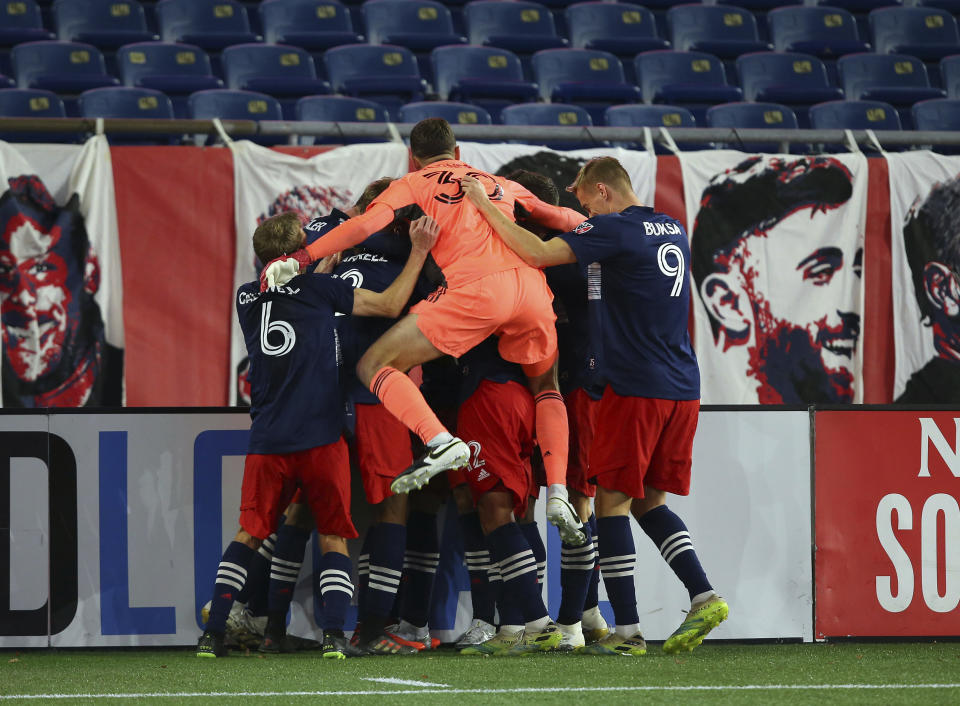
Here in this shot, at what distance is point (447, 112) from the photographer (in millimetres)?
9453

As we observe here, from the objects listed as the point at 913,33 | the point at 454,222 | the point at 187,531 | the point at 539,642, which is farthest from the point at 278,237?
the point at 913,33

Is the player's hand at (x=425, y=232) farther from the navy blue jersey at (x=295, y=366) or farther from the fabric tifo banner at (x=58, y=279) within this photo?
the fabric tifo banner at (x=58, y=279)

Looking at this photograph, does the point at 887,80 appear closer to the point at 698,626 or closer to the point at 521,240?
the point at 521,240

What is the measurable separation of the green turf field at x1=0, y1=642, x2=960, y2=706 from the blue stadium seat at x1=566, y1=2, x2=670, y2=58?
23.5 ft

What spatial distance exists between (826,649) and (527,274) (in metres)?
1.96

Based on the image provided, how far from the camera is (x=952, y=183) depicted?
882 centimetres

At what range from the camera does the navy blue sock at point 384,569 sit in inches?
185

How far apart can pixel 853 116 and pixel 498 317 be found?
21.5ft

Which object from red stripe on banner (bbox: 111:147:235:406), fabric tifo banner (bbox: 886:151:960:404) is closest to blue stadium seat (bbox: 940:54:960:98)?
fabric tifo banner (bbox: 886:151:960:404)

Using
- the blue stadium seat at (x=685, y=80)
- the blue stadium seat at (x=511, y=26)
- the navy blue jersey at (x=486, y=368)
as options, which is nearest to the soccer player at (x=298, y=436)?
the navy blue jersey at (x=486, y=368)

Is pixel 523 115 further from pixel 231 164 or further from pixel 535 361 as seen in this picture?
pixel 535 361

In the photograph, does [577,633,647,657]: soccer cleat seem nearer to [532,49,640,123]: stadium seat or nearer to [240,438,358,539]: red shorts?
[240,438,358,539]: red shorts

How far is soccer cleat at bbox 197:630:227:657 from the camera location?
15.0ft

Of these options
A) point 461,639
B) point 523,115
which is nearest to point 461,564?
point 461,639
